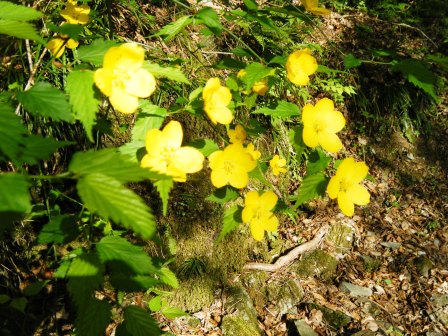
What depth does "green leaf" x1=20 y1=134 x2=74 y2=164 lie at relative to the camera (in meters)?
0.76

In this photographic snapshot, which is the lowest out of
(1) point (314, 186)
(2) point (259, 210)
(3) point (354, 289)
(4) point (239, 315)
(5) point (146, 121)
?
(3) point (354, 289)

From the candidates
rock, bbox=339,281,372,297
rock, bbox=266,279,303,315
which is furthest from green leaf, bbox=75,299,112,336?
rock, bbox=339,281,372,297

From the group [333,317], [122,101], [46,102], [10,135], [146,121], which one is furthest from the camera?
[333,317]

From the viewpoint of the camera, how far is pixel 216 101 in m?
1.26

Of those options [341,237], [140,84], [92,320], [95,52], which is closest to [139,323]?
[92,320]

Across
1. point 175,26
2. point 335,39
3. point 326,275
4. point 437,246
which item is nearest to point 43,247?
point 175,26

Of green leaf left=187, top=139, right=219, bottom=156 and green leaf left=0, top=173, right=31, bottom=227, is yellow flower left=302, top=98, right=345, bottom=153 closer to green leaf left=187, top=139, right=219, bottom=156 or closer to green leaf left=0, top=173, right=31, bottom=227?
green leaf left=187, top=139, right=219, bottom=156

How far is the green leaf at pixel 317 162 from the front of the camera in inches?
49.4

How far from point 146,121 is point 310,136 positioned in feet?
1.90

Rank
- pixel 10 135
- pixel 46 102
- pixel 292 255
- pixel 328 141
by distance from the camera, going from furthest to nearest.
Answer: pixel 292 255
pixel 328 141
pixel 46 102
pixel 10 135

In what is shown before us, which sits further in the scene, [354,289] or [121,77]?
[354,289]

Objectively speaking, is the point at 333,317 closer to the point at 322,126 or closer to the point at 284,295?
the point at 284,295

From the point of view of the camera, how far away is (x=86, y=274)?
3.40 feet

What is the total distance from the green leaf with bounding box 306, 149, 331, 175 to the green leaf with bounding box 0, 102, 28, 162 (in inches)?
35.4
